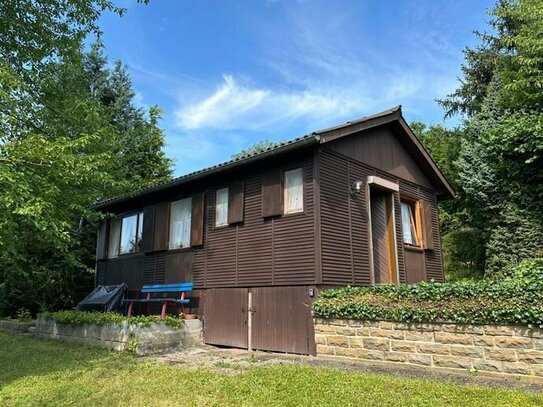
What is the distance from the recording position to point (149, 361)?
806 centimetres

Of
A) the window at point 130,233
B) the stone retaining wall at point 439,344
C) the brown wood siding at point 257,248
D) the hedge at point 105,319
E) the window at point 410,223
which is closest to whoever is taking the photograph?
the stone retaining wall at point 439,344

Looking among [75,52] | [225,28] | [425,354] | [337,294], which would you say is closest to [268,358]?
[337,294]

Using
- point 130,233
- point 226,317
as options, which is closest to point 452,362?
point 226,317

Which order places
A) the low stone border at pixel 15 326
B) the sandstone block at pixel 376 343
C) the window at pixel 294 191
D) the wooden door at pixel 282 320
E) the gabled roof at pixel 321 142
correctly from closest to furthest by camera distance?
the sandstone block at pixel 376 343 < the wooden door at pixel 282 320 < the gabled roof at pixel 321 142 < the window at pixel 294 191 < the low stone border at pixel 15 326

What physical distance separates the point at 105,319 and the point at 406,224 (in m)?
8.09

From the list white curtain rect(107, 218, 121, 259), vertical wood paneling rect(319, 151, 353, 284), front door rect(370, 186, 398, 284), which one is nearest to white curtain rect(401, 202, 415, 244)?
front door rect(370, 186, 398, 284)

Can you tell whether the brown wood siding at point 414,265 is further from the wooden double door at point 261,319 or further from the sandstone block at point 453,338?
the sandstone block at point 453,338

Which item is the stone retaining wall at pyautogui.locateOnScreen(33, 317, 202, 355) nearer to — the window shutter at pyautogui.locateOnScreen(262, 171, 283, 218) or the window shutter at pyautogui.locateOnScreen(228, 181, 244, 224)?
the window shutter at pyautogui.locateOnScreen(228, 181, 244, 224)

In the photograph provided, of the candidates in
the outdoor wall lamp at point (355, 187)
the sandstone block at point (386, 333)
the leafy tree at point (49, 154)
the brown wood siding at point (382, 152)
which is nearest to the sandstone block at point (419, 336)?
the sandstone block at point (386, 333)

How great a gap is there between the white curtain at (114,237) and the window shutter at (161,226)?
251 centimetres

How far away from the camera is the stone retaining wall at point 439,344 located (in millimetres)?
5980

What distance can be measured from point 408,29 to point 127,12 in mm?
8073

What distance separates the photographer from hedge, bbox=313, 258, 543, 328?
6.01m

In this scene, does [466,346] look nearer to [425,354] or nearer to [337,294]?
[425,354]
